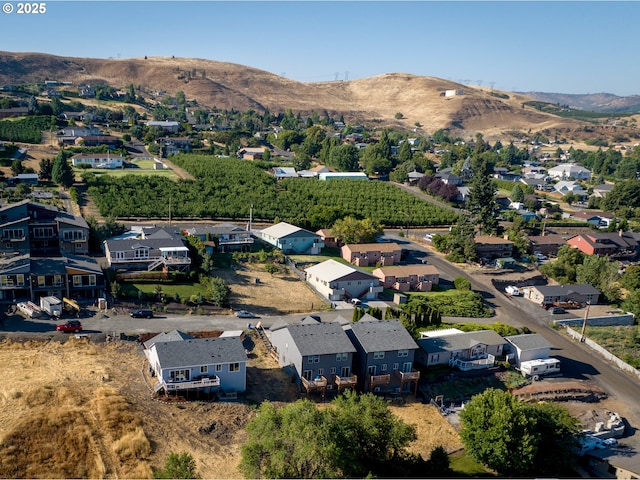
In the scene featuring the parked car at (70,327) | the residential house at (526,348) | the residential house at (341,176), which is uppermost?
the residential house at (341,176)

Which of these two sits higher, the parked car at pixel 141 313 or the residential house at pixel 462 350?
the parked car at pixel 141 313

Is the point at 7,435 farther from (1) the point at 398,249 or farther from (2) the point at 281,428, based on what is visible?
(1) the point at 398,249

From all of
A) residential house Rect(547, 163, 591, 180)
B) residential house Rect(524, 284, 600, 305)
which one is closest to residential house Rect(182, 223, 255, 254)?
residential house Rect(524, 284, 600, 305)

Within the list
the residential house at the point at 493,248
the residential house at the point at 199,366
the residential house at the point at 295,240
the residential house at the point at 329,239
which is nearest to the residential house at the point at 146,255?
the residential house at the point at 295,240

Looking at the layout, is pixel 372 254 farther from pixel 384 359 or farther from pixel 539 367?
pixel 384 359

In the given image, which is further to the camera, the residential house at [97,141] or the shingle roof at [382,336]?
the residential house at [97,141]

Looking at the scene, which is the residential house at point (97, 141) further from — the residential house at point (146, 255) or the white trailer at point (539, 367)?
the white trailer at point (539, 367)
